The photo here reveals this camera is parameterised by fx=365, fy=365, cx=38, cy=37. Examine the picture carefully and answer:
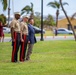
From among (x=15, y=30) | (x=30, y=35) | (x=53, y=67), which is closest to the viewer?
(x=53, y=67)

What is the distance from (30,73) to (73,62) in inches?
130

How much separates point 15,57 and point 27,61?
0.64 metres

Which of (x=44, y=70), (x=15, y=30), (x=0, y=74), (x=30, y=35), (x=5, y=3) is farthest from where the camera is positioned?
(x=5, y=3)

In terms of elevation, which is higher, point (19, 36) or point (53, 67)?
point (19, 36)

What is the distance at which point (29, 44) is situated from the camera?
49.4 ft

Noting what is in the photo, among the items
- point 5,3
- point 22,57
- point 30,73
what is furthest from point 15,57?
point 5,3

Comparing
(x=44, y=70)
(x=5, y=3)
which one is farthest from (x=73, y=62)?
(x=5, y=3)

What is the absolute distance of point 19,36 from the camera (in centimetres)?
1416

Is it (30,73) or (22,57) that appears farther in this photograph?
(22,57)

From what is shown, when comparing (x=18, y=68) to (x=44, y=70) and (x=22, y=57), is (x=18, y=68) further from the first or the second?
(x=22, y=57)

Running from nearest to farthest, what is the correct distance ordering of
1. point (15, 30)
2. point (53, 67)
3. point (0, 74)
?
point (0, 74), point (53, 67), point (15, 30)

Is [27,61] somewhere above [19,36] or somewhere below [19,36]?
below

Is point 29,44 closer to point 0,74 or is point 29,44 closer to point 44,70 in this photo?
point 44,70

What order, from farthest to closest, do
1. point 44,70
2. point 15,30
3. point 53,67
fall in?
point 15,30 < point 53,67 < point 44,70
